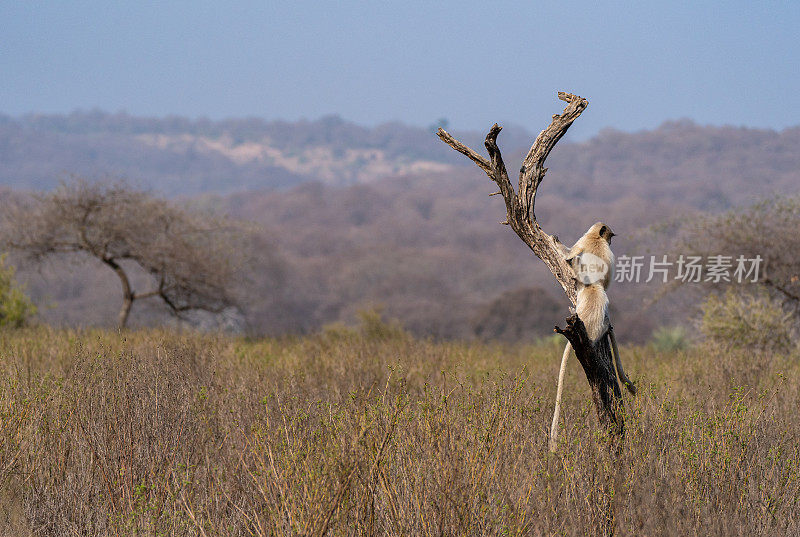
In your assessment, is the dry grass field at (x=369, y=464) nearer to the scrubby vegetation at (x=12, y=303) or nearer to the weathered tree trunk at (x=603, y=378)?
the weathered tree trunk at (x=603, y=378)

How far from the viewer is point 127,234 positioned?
14844 mm

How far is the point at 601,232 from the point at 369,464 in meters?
2.10

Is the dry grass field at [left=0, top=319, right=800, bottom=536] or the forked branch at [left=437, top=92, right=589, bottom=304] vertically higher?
the forked branch at [left=437, top=92, right=589, bottom=304]

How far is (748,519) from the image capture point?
3555 mm

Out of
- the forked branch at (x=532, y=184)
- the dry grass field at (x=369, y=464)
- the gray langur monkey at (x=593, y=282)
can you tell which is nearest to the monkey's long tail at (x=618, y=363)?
the gray langur monkey at (x=593, y=282)

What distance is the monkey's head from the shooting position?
417 centimetres

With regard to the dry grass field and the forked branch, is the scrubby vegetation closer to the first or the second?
the dry grass field

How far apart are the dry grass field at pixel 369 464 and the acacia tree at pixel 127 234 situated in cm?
900

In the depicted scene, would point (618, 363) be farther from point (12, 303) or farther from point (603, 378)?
point (12, 303)

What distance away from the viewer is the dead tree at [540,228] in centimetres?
415

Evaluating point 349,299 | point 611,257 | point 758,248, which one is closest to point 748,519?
point 611,257

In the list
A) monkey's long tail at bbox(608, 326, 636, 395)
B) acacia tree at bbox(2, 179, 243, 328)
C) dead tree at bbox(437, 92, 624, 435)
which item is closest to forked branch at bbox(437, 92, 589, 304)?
dead tree at bbox(437, 92, 624, 435)

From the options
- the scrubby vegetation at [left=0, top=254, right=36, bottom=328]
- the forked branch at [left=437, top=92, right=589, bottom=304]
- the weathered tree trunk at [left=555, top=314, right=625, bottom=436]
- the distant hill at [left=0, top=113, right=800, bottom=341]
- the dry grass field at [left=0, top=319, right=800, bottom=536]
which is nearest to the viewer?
the dry grass field at [left=0, top=319, right=800, bottom=536]

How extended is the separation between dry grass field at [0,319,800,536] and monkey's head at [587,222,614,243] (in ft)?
3.20
